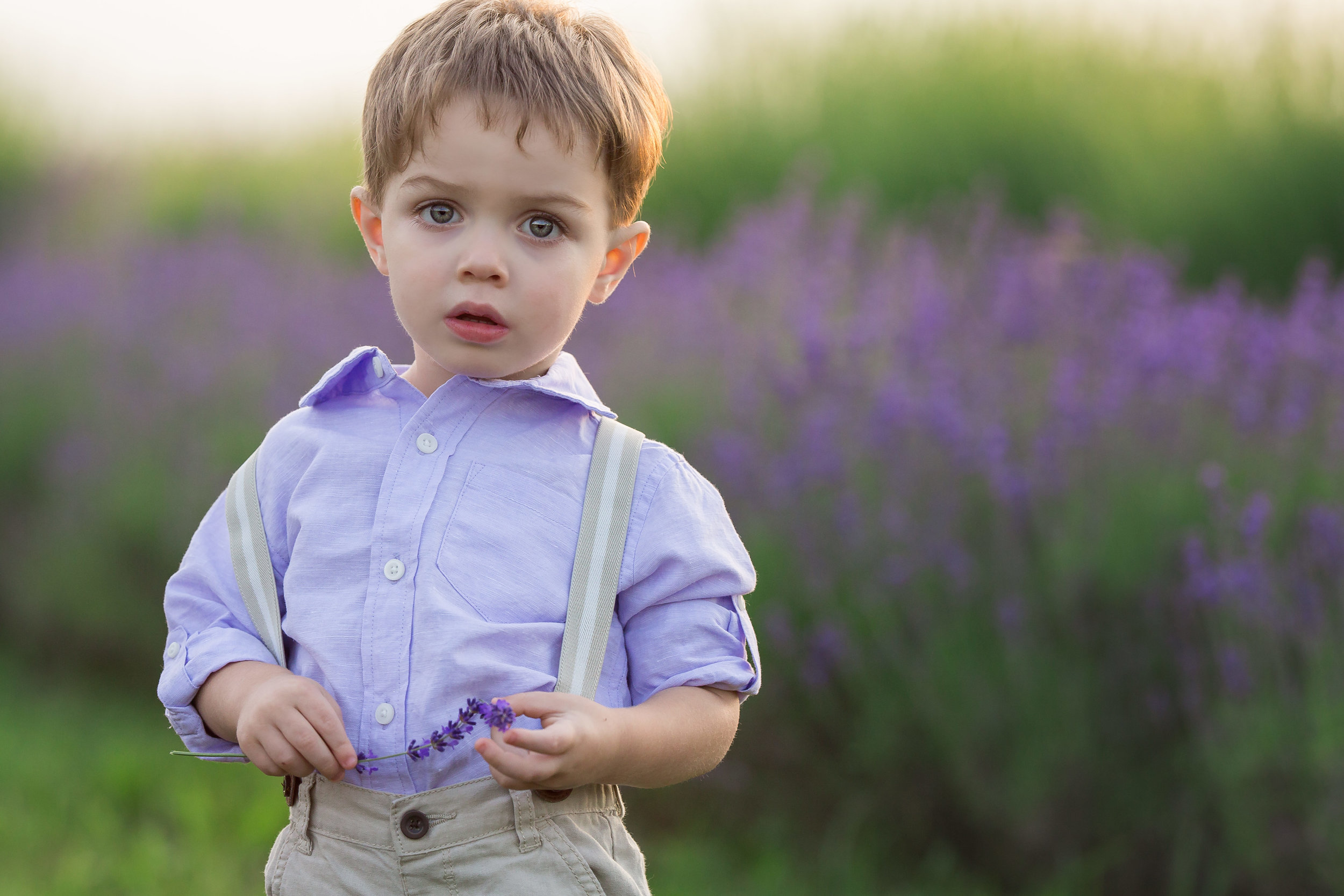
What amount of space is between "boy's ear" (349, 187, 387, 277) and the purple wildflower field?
1760 mm

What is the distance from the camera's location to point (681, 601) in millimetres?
1534

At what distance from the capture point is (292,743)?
1406 mm

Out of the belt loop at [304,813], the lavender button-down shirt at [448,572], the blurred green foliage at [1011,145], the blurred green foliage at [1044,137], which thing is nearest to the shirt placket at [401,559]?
the lavender button-down shirt at [448,572]

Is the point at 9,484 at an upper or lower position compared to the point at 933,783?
upper

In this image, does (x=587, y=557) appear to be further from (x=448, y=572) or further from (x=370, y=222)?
(x=370, y=222)

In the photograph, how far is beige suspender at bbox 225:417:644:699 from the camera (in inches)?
58.7

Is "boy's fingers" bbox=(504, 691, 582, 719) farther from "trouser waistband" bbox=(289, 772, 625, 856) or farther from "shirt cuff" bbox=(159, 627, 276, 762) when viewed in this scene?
"shirt cuff" bbox=(159, 627, 276, 762)

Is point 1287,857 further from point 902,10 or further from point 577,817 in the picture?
point 902,10

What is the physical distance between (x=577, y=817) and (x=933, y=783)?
1.97 metres

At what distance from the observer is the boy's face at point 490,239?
1.46m

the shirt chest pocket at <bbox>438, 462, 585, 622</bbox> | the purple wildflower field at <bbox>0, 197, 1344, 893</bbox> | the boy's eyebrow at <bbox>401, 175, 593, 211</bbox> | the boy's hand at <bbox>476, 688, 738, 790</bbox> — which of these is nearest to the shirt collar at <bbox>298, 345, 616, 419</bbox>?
the shirt chest pocket at <bbox>438, 462, 585, 622</bbox>

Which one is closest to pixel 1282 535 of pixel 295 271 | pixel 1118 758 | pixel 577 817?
pixel 1118 758

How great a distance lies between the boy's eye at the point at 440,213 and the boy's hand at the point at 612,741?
21.3 inches

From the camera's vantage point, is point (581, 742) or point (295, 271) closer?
point (581, 742)
